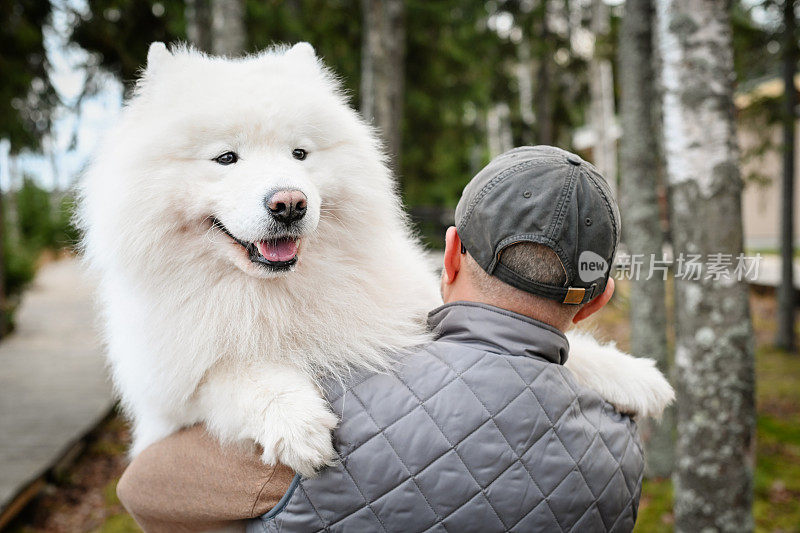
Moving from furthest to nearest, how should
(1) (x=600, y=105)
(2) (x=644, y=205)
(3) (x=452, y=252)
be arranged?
(1) (x=600, y=105), (2) (x=644, y=205), (3) (x=452, y=252)

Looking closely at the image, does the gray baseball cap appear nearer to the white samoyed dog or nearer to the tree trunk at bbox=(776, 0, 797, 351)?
the white samoyed dog

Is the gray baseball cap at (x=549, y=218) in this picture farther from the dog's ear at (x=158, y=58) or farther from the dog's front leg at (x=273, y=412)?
the dog's ear at (x=158, y=58)

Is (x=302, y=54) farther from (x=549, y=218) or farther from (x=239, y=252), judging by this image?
(x=549, y=218)

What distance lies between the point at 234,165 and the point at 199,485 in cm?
89

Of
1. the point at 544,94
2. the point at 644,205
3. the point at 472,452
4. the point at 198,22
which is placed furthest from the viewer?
the point at 544,94

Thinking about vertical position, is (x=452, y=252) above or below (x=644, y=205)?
below

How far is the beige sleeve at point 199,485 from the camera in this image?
4.91 ft

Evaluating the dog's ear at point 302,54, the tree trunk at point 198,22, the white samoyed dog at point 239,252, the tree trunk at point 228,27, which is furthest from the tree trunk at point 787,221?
the white samoyed dog at point 239,252

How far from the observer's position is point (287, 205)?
1716 millimetres

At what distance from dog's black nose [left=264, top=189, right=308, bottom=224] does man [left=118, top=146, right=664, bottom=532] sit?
0.46 m

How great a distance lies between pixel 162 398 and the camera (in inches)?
73.4

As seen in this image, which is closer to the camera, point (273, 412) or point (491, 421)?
point (491, 421)

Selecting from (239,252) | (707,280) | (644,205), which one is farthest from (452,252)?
(644,205)

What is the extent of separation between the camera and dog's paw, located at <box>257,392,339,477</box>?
1.45m
